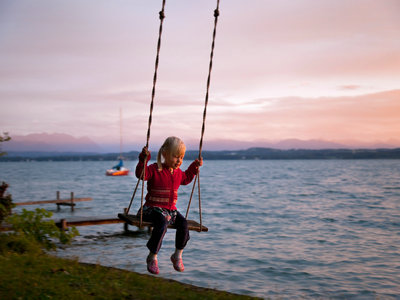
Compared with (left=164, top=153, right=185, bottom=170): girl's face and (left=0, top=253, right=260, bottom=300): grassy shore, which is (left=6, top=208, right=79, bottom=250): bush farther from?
(left=164, top=153, right=185, bottom=170): girl's face

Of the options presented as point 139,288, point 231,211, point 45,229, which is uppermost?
point 45,229

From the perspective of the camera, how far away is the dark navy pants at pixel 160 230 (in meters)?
5.47

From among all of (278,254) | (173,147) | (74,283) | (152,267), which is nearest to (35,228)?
(74,283)

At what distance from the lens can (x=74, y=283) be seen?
8.35 meters

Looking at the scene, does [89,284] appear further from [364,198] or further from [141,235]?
[364,198]

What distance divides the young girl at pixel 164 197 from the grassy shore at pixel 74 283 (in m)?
2.93

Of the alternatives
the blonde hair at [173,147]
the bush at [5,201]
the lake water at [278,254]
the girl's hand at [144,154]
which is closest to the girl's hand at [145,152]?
the girl's hand at [144,154]

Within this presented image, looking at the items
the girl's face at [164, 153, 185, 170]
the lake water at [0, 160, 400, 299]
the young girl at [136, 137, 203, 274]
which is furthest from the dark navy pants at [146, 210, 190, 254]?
the lake water at [0, 160, 400, 299]

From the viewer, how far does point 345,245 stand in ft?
79.8

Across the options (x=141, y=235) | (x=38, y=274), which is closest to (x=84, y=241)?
(x=141, y=235)

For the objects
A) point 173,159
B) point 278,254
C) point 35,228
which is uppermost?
point 173,159

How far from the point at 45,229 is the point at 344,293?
10.4 m

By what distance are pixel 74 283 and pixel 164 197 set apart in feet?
13.1

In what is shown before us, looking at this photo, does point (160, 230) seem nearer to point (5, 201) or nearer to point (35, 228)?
point (35, 228)
